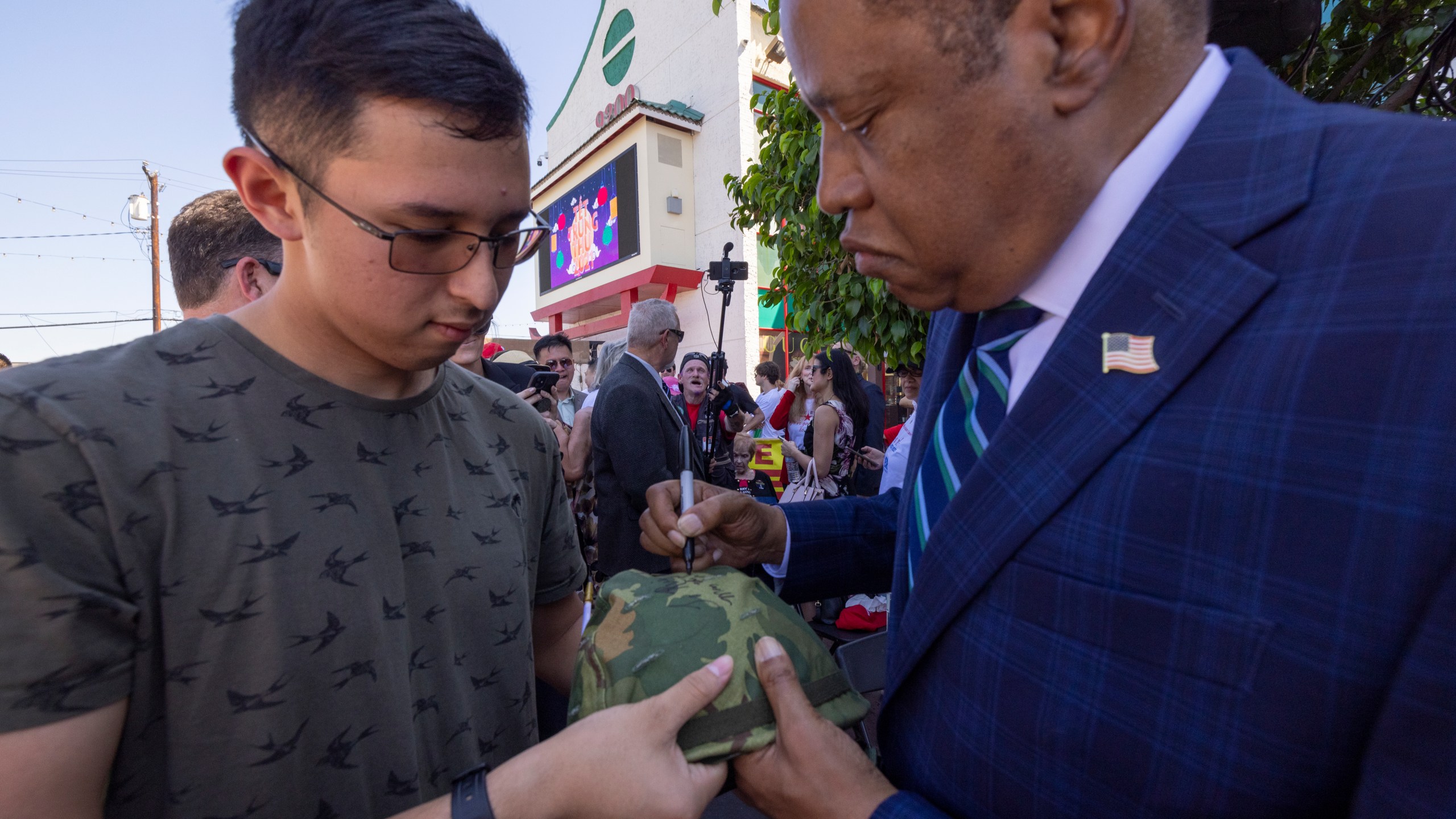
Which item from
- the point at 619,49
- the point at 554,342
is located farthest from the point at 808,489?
the point at 619,49

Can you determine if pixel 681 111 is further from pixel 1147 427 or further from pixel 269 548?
pixel 1147 427

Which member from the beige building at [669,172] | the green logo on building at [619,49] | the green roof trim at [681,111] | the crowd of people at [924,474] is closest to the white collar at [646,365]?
the crowd of people at [924,474]

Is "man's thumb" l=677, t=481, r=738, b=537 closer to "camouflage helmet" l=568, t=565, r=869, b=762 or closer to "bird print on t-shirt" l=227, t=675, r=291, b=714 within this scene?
"camouflage helmet" l=568, t=565, r=869, b=762

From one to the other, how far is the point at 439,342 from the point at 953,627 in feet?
3.28

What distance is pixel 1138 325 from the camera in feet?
2.94

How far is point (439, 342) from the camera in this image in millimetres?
1244

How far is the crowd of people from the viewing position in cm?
73

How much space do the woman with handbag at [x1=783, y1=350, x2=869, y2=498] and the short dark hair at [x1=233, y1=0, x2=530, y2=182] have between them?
4.68m

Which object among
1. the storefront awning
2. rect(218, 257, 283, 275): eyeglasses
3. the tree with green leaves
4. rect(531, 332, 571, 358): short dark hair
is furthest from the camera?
the storefront awning

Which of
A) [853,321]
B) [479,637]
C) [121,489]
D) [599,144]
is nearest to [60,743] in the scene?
[121,489]

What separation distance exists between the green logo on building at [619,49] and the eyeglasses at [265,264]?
17338mm

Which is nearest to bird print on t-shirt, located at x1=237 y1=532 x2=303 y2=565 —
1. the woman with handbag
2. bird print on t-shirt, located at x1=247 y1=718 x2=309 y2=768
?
bird print on t-shirt, located at x1=247 y1=718 x2=309 y2=768

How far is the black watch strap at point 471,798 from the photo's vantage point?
1.00m

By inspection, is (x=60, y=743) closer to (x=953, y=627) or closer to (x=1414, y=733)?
(x=953, y=627)
